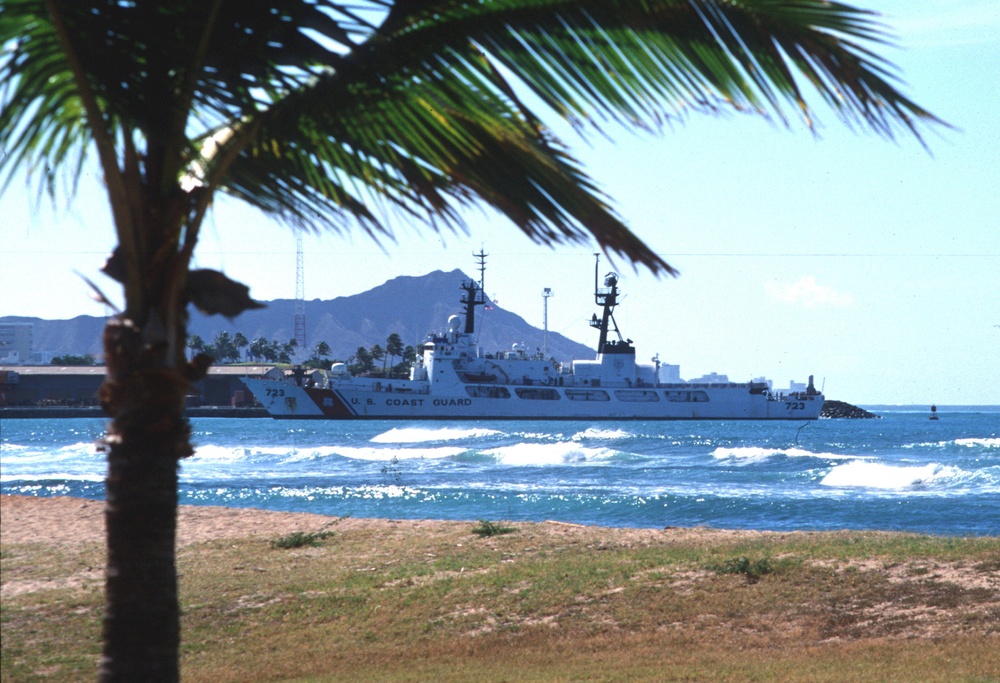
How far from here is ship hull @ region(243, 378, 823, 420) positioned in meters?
68.9

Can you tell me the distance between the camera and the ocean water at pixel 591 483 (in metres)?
17.5

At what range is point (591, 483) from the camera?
78.2 feet

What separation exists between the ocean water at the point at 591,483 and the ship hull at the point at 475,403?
92.7 feet

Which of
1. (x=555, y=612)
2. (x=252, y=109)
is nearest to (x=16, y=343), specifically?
(x=555, y=612)

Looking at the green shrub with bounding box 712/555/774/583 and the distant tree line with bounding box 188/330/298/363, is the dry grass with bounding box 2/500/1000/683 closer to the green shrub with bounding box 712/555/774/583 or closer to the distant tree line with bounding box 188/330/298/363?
the green shrub with bounding box 712/555/774/583

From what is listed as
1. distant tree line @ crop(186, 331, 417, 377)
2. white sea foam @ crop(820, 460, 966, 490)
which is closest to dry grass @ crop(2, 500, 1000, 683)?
white sea foam @ crop(820, 460, 966, 490)

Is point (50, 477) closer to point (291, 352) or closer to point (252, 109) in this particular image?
point (252, 109)

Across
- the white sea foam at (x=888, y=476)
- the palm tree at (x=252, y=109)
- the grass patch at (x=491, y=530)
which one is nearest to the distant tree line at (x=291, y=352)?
the white sea foam at (x=888, y=476)

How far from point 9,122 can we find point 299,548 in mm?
8996

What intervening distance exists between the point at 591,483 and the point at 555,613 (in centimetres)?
1602

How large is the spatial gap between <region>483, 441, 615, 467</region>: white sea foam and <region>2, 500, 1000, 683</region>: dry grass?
68.2 ft

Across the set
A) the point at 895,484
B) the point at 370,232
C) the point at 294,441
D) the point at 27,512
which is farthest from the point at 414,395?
the point at 370,232

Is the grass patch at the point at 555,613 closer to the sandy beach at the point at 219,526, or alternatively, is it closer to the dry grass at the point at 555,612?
the dry grass at the point at 555,612

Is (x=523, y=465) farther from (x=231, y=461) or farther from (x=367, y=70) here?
(x=367, y=70)
